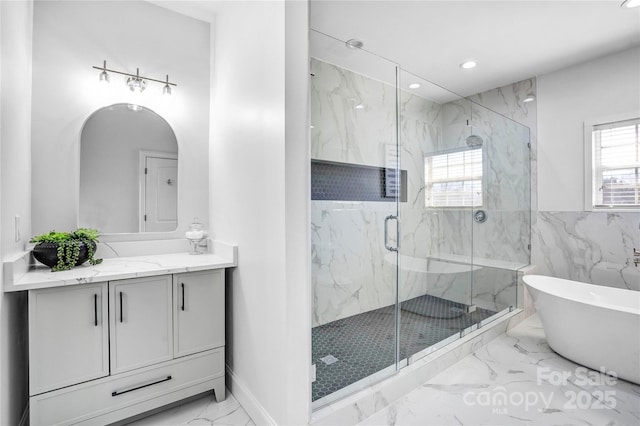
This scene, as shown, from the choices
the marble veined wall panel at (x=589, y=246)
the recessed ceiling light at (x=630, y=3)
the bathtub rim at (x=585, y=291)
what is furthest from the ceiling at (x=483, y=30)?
the bathtub rim at (x=585, y=291)

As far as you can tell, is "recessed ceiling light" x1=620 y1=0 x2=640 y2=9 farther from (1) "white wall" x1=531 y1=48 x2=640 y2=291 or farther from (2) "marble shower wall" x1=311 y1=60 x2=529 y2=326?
(2) "marble shower wall" x1=311 y1=60 x2=529 y2=326

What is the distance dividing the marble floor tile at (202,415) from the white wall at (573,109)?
138 inches

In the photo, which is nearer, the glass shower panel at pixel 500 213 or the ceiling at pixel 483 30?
the ceiling at pixel 483 30

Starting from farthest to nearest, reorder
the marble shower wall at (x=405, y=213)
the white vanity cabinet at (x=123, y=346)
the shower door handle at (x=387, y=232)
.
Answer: the shower door handle at (x=387, y=232) → the marble shower wall at (x=405, y=213) → the white vanity cabinet at (x=123, y=346)

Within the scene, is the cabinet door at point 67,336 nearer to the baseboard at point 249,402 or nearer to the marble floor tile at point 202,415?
the marble floor tile at point 202,415

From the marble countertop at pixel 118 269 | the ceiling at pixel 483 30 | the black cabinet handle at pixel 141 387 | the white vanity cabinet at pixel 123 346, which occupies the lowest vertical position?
the black cabinet handle at pixel 141 387

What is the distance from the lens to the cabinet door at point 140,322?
5.15 feet

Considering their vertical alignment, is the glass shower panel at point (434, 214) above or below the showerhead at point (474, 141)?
below

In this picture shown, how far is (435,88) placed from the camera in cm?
248

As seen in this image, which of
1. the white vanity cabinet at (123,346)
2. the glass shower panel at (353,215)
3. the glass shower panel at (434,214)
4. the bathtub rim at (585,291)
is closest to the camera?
the white vanity cabinet at (123,346)

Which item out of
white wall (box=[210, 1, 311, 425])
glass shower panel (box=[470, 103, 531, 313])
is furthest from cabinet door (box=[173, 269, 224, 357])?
glass shower panel (box=[470, 103, 531, 313])

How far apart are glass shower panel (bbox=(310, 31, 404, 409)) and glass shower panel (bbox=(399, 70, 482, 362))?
146 mm

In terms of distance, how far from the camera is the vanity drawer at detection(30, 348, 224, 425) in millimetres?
1418

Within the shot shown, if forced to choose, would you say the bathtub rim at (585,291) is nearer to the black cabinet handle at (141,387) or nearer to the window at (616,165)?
the window at (616,165)
